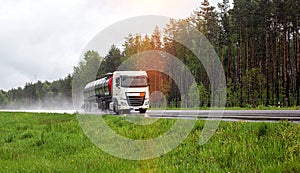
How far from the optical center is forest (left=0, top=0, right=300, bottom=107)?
1823 inches

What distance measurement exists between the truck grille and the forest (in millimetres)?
14908

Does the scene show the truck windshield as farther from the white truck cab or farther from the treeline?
the treeline

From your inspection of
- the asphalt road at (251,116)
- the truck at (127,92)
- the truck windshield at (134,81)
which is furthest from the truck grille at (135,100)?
the asphalt road at (251,116)

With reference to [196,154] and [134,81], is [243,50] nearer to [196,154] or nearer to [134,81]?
[134,81]

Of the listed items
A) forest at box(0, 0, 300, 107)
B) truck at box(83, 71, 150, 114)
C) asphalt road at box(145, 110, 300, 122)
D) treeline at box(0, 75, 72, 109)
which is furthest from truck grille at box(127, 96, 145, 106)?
treeline at box(0, 75, 72, 109)

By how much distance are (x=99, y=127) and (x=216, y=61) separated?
45995 mm

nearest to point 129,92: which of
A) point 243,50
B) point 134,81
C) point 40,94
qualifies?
point 134,81

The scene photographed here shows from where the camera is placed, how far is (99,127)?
14.6m

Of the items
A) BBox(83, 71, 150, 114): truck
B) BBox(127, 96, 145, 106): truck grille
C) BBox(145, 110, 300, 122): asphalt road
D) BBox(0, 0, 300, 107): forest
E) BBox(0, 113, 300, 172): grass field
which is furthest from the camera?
BBox(0, 0, 300, 107): forest

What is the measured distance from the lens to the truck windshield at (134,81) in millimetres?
25094

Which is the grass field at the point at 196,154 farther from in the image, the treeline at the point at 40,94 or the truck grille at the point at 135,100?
the treeline at the point at 40,94

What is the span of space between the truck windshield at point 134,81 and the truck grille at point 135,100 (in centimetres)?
83

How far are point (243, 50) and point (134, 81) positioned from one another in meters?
38.6

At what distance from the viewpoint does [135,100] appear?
24906mm
